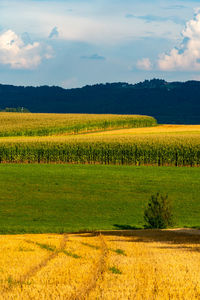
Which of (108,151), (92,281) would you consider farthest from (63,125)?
(92,281)

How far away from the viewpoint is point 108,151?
57469mm

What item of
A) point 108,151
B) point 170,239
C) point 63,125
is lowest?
point 170,239

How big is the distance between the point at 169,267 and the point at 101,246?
12.4ft

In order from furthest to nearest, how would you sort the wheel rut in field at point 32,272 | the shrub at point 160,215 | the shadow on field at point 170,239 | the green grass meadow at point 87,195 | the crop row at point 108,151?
1. the crop row at point 108,151
2. the green grass meadow at point 87,195
3. the shrub at point 160,215
4. the shadow on field at point 170,239
5. the wheel rut in field at point 32,272

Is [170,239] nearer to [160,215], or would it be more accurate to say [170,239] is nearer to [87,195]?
[160,215]

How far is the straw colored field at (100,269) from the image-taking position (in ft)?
36.0

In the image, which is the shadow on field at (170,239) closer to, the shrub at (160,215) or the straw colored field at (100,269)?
the straw colored field at (100,269)

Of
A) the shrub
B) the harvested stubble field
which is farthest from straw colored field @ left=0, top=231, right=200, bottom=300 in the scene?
the harvested stubble field

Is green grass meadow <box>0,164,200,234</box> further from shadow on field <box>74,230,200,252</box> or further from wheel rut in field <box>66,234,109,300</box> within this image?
wheel rut in field <box>66,234,109,300</box>

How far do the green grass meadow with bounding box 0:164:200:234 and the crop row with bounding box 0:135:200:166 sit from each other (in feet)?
14.3

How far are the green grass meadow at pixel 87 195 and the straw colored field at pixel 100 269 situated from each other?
34.7ft

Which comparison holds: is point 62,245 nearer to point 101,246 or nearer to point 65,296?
point 101,246

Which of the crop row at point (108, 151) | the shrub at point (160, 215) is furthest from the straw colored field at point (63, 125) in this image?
the shrub at point (160, 215)

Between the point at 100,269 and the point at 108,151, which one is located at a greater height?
the point at 108,151
